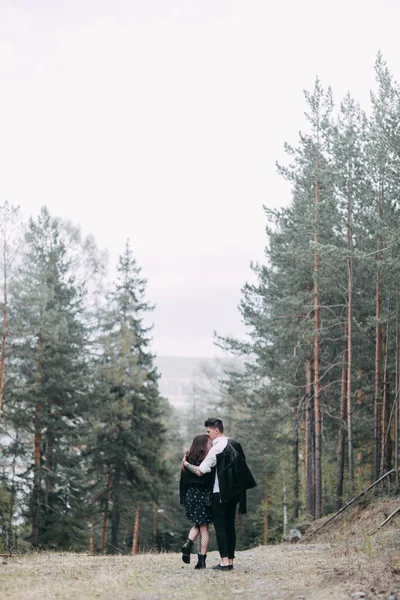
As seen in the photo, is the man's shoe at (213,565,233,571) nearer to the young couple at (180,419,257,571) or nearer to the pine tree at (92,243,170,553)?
the young couple at (180,419,257,571)

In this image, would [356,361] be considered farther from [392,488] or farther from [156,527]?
[156,527]

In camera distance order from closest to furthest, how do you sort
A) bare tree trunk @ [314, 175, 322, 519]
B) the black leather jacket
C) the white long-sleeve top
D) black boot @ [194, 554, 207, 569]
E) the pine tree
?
1. the black leather jacket
2. the white long-sleeve top
3. black boot @ [194, 554, 207, 569]
4. bare tree trunk @ [314, 175, 322, 519]
5. the pine tree

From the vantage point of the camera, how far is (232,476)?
28.7ft

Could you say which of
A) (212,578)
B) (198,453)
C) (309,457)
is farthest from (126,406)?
(212,578)

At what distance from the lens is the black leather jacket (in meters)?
8.73

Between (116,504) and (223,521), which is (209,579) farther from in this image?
(116,504)

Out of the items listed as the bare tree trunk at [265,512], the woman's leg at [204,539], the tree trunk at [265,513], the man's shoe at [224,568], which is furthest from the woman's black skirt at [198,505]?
the tree trunk at [265,513]

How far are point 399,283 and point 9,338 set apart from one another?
1286cm

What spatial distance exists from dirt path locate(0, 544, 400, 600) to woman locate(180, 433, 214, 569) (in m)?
0.48

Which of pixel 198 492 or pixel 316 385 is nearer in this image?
Result: pixel 198 492

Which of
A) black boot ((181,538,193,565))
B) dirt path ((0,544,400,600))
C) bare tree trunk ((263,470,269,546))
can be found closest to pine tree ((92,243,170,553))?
bare tree trunk ((263,470,269,546))

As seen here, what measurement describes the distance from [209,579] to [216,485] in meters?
1.22

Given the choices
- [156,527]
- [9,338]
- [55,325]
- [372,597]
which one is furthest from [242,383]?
[372,597]

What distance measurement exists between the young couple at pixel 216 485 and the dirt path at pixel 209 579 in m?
0.50
